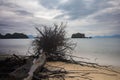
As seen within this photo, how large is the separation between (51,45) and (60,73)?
3929 mm

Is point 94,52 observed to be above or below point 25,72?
below

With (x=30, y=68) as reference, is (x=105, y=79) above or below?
below

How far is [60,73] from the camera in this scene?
21.7 feet

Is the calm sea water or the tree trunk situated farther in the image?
the calm sea water

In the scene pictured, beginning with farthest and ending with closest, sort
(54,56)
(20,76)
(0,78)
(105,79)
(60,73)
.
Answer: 1. (54,56)
2. (60,73)
3. (105,79)
4. (0,78)
5. (20,76)

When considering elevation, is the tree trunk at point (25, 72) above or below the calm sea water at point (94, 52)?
above

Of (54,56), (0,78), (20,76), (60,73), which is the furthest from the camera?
(54,56)

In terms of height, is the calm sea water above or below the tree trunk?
below

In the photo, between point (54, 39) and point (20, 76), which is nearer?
point (20, 76)

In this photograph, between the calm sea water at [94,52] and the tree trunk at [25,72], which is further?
the calm sea water at [94,52]

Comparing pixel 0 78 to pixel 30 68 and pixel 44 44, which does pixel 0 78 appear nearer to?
pixel 30 68

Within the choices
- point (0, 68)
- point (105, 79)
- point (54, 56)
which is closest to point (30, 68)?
point (0, 68)

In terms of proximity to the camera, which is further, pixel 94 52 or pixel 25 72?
pixel 94 52

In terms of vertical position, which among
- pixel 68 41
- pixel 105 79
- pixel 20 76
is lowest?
pixel 105 79
